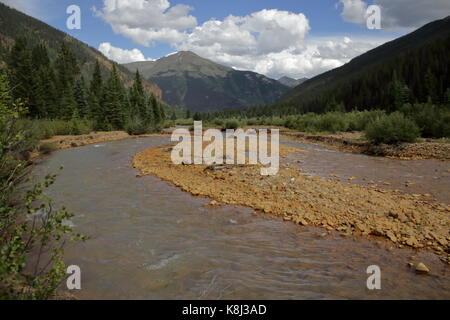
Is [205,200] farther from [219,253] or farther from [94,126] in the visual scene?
[94,126]

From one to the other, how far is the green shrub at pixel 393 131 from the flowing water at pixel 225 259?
1447 cm

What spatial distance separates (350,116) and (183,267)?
33608mm

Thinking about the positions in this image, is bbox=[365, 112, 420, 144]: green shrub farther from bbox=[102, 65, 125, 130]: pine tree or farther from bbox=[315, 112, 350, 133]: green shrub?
bbox=[102, 65, 125, 130]: pine tree

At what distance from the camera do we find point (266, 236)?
5.90 metres

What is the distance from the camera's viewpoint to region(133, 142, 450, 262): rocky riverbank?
5637 millimetres

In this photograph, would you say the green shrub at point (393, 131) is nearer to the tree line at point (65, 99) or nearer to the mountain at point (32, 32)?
the tree line at point (65, 99)

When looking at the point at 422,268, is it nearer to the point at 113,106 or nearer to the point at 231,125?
the point at 231,125

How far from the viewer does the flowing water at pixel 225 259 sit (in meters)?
4.04

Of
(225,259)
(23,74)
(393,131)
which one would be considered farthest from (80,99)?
(225,259)

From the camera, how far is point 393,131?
17297 mm

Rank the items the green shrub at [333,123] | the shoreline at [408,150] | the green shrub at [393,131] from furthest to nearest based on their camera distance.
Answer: the green shrub at [333,123] < the green shrub at [393,131] < the shoreline at [408,150]

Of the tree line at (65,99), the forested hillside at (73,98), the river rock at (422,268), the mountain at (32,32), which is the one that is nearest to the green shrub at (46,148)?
the forested hillside at (73,98)
